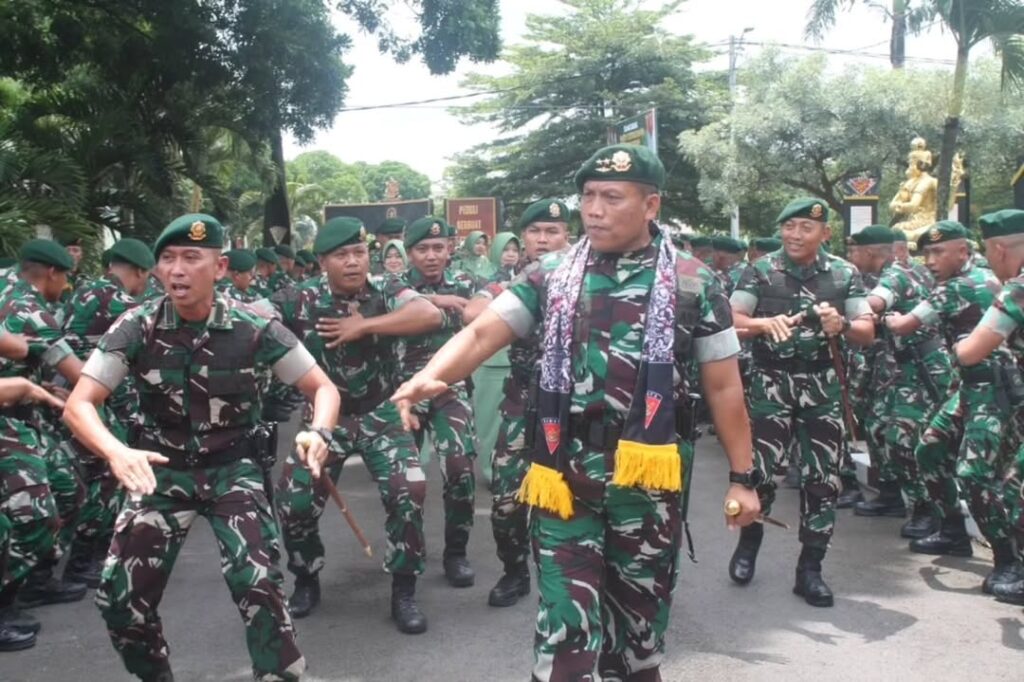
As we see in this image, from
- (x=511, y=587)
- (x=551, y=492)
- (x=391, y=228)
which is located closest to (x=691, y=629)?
(x=511, y=587)

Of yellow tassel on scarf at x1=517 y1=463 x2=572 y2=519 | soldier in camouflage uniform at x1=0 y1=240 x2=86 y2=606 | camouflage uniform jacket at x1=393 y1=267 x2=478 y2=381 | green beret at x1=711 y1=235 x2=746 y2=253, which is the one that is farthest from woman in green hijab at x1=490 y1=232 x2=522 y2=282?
yellow tassel on scarf at x1=517 y1=463 x2=572 y2=519

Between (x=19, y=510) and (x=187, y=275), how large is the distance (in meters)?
1.95

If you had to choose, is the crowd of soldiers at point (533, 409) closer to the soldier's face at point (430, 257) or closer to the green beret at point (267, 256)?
the soldier's face at point (430, 257)

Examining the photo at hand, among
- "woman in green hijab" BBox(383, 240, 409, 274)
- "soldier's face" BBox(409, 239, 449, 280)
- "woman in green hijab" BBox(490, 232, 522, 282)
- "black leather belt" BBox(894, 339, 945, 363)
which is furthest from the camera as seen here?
"woman in green hijab" BBox(383, 240, 409, 274)

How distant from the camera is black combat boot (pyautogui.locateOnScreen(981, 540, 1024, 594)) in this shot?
5.94m

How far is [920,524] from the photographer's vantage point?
24.1 ft

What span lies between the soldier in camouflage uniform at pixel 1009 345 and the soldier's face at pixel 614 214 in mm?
2296

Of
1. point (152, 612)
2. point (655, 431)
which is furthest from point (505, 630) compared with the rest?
point (655, 431)

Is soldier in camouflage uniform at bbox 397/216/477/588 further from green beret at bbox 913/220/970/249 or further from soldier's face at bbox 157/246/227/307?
green beret at bbox 913/220/970/249

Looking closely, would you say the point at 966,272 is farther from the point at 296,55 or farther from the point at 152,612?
the point at 296,55

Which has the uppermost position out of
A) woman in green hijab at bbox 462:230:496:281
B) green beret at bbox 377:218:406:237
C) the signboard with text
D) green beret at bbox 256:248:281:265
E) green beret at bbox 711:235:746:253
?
green beret at bbox 377:218:406:237

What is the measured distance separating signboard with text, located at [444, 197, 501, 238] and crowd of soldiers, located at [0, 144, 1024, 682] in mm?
17015

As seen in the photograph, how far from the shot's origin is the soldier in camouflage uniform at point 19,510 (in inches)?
203

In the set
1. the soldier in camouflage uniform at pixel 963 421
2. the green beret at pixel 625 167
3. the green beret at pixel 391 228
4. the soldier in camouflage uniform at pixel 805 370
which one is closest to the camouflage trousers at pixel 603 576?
the green beret at pixel 625 167
